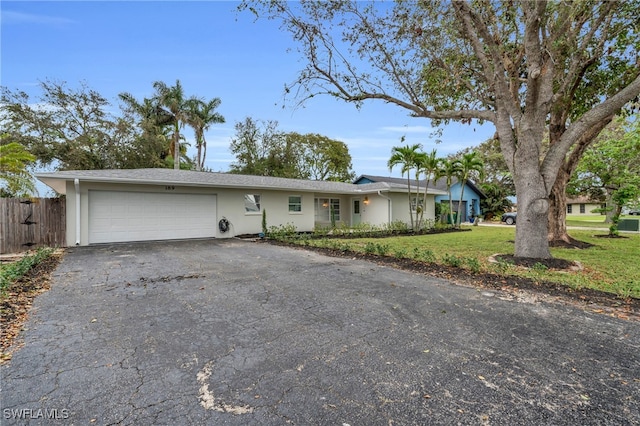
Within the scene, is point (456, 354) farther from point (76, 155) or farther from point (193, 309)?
point (76, 155)

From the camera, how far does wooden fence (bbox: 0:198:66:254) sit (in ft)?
31.9

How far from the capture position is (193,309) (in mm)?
4219

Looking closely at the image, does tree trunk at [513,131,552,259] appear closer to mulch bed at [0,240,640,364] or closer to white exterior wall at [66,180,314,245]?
mulch bed at [0,240,640,364]

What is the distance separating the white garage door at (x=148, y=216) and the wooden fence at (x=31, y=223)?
0.89 metres

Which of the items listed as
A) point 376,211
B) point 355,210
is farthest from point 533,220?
point 355,210

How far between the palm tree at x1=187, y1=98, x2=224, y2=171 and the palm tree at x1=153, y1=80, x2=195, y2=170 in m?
0.50

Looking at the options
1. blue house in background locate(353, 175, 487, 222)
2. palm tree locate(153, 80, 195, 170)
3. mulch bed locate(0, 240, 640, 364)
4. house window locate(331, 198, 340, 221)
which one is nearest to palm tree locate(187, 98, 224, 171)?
palm tree locate(153, 80, 195, 170)

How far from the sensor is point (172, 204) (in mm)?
12602

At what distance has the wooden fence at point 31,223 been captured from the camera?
9711mm

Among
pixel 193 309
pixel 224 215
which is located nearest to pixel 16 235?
pixel 224 215

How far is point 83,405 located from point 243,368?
1.10m

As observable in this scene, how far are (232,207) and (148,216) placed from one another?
11.3 feet

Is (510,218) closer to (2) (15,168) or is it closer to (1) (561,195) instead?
(1) (561,195)

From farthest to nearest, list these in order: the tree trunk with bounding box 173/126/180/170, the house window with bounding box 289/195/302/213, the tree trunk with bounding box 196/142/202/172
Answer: the tree trunk with bounding box 196/142/202/172, the tree trunk with bounding box 173/126/180/170, the house window with bounding box 289/195/302/213
